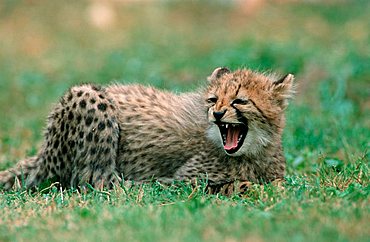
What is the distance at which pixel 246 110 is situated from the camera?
5949mm

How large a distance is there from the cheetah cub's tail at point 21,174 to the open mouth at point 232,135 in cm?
169

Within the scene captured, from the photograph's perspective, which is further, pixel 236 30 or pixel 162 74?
pixel 236 30

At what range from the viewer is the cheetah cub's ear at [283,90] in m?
6.19

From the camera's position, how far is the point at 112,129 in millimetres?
6605

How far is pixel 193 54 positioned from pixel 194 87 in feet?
21.9

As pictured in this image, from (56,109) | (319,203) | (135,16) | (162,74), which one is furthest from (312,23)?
(319,203)

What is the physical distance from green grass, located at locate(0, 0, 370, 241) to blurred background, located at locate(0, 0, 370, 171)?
0.03m

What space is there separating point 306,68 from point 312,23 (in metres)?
6.98

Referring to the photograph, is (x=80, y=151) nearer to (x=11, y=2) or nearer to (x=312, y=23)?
(x=312, y=23)

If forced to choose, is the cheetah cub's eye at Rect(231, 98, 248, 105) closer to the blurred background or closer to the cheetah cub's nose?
the cheetah cub's nose

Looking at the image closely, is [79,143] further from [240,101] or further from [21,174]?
[240,101]

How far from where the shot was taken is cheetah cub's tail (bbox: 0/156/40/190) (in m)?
6.76

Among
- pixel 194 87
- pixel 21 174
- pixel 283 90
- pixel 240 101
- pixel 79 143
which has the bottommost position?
pixel 21 174

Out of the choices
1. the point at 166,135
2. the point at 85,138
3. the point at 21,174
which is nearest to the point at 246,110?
the point at 166,135
